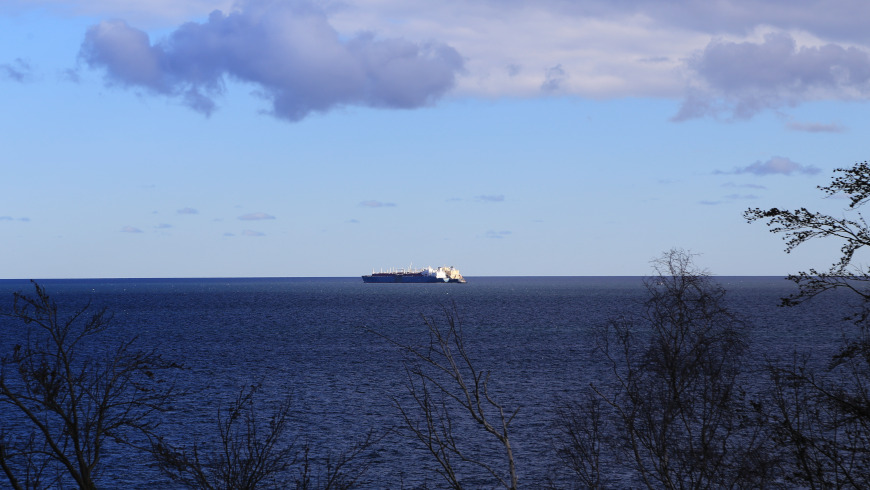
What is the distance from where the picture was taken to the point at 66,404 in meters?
20.8

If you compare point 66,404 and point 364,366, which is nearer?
point 66,404

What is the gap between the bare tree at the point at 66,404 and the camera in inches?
482

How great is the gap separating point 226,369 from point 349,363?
11843 mm

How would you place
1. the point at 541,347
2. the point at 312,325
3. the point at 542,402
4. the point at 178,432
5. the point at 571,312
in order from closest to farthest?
the point at 178,432
the point at 542,402
the point at 541,347
the point at 312,325
the point at 571,312

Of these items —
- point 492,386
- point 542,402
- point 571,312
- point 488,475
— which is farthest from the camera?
point 571,312

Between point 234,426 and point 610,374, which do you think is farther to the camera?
point 610,374

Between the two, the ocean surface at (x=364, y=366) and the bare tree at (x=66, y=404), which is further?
the ocean surface at (x=364, y=366)

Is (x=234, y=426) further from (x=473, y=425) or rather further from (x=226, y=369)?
(x=226, y=369)

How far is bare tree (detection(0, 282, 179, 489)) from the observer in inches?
482

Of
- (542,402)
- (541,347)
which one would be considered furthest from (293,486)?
(541,347)

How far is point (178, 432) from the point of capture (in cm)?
4400

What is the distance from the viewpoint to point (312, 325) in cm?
13400

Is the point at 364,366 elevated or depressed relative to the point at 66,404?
depressed

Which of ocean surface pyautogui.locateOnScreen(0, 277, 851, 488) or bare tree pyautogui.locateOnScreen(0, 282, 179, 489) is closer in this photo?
bare tree pyautogui.locateOnScreen(0, 282, 179, 489)
